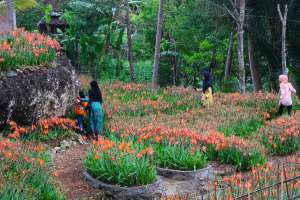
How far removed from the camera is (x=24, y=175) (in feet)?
26.5

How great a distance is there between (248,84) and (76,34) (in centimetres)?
1305

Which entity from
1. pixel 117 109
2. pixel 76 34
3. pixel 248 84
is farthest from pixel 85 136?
pixel 248 84

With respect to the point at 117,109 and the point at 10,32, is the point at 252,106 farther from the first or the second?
the point at 10,32

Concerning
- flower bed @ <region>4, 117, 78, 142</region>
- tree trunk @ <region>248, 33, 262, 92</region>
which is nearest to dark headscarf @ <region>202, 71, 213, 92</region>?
flower bed @ <region>4, 117, 78, 142</region>

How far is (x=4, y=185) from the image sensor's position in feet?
23.3

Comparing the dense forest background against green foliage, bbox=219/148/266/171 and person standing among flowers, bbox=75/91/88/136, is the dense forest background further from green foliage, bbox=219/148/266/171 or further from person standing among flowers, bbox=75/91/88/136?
green foliage, bbox=219/148/266/171

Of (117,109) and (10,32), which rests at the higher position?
(10,32)

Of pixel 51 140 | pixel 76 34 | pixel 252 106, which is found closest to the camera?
pixel 51 140

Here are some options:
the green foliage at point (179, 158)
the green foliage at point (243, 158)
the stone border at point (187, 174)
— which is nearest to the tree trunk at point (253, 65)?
the green foliage at point (243, 158)

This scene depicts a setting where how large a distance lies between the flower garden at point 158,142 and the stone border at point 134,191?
4.8 inches

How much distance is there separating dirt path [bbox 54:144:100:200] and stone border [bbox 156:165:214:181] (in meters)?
1.60

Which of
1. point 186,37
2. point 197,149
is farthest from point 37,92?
point 186,37

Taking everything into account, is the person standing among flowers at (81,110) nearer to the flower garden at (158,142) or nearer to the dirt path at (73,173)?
the flower garden at (158,142)

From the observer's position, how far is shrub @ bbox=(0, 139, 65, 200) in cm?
712
